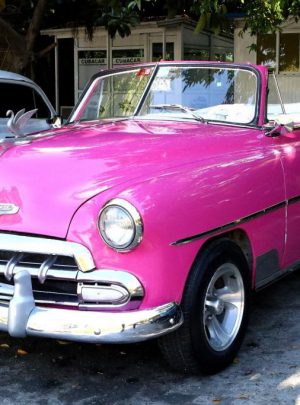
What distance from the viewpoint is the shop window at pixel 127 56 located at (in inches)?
485

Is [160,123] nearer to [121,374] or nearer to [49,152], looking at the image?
[49,152]

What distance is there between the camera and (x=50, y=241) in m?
3.04

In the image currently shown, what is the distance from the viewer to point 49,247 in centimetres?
302

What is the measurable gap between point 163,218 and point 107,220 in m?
0.28

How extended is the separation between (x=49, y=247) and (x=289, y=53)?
8666mm

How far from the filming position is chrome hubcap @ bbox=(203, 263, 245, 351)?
3479 mm

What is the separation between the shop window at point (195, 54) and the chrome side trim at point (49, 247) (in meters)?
9.35

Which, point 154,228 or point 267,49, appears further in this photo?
point 267,49

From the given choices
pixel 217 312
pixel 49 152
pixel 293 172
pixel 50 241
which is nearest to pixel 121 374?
pixel 217 312

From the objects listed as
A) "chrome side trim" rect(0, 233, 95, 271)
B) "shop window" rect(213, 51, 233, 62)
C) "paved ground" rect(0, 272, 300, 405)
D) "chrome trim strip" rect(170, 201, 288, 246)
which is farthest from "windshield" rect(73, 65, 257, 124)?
"shop window" rect(213, 51, 233, 62)

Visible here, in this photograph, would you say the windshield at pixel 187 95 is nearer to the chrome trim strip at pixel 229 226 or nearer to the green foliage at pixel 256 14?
the chrome trim strip at pixel 229 226

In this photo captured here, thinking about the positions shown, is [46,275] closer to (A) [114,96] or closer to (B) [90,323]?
(B) [90,323]

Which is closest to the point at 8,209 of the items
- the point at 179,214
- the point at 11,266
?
the point at 11,266

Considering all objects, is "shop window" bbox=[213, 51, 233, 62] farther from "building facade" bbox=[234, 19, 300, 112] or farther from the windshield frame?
the windshield frame
